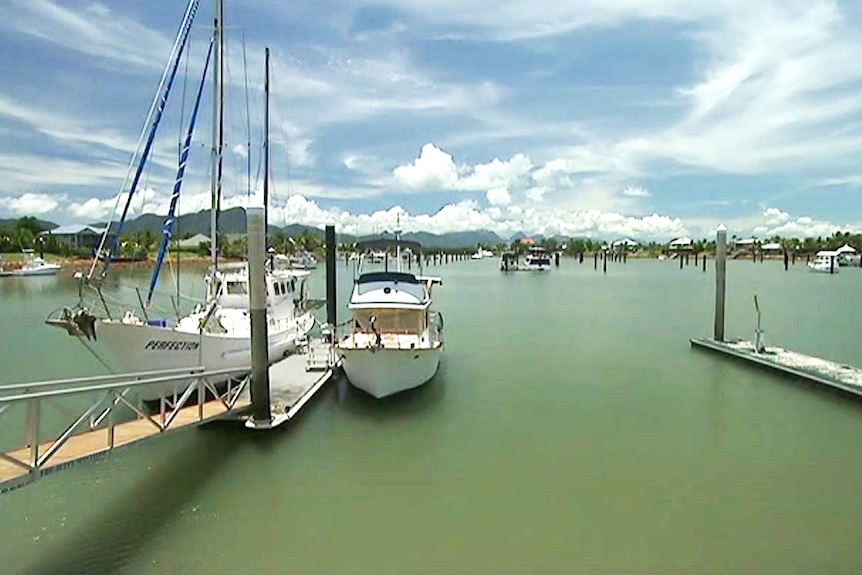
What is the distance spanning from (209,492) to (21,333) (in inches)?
1022

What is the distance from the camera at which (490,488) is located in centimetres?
1225

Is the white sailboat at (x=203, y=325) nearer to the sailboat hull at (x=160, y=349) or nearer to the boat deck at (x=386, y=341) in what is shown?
the sailboat hull at (x=160, y=349)

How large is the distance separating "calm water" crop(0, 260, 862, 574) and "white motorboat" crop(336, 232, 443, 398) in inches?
24.7

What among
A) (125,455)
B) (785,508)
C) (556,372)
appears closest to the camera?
(785,508)

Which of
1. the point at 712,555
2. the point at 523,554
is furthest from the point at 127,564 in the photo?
the point at 712,555

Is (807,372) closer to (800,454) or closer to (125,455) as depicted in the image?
(800,454)

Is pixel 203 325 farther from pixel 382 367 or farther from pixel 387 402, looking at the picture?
pixel 387 402

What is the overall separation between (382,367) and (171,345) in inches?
199

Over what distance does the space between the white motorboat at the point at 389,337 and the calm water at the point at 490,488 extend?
2.06 ft

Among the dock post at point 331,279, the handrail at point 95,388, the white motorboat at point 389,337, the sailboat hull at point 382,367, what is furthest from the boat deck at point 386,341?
the dock post at point 331,279

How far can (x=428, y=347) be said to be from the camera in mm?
17984

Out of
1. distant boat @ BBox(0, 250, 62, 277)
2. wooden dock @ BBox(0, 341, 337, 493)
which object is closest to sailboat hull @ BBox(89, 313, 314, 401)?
wooden dock @ BBox(0, 341, 337, 493)

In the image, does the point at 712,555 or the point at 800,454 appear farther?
the point at 800,454

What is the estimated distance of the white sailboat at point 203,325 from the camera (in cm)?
1495
